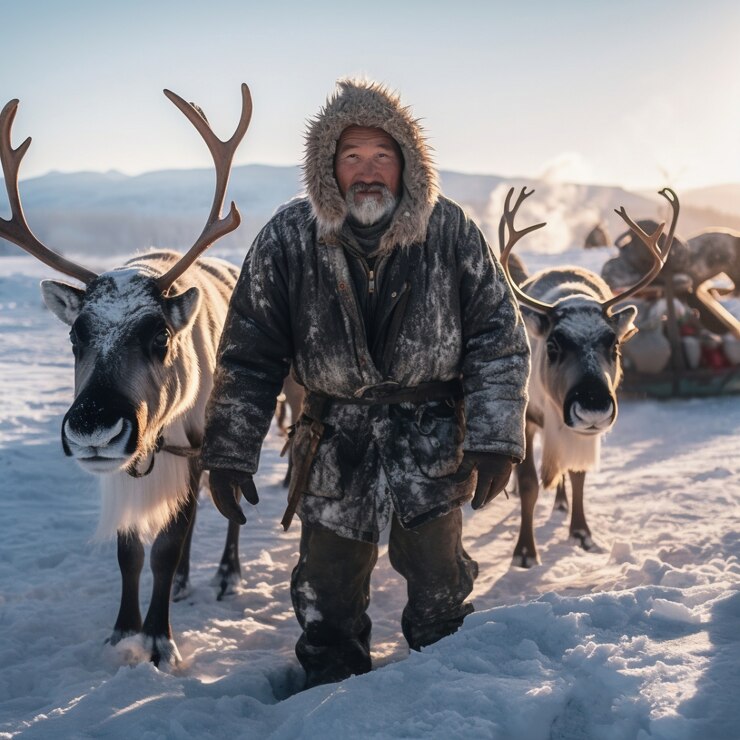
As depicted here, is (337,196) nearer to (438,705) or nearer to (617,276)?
(438,705)

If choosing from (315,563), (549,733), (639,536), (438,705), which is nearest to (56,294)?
(315,563)

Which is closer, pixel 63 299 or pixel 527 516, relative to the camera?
pixel 63 299

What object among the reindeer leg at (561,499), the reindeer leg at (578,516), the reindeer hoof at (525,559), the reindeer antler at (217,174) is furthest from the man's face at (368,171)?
the reindeer leg at (561,499)

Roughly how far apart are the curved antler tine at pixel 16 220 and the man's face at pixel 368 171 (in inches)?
48.2

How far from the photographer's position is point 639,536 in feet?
15.3

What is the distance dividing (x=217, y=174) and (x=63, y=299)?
2.91 ft

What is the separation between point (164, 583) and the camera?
3.33 m

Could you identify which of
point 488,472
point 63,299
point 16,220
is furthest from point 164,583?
point 16,220

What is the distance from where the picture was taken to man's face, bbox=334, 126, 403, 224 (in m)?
2.68

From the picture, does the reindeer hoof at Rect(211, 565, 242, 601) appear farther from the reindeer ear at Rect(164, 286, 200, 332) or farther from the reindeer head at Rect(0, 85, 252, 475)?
the reindeer ear at Rect(164, 286, 200, 332)

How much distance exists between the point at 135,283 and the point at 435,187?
1.29 m

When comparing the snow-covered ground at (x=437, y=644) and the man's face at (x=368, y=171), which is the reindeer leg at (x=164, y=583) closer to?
the snow-covered ground at (x=437, y=644)

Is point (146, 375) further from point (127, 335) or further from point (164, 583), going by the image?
point (164, 583)

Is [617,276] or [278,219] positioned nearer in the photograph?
[278,219]
